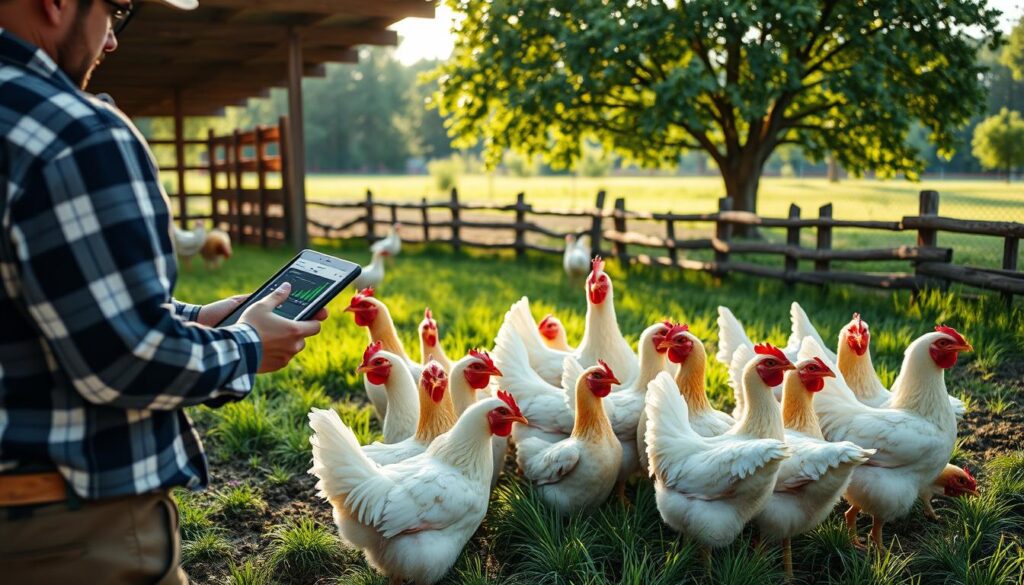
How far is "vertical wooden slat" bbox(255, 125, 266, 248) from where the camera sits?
15898mm

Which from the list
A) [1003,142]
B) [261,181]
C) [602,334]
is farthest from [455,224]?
[602,334]

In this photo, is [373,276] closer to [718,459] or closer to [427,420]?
[427,420]

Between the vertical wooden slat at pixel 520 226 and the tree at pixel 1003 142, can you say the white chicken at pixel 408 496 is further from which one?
the vertical wooden slat at pixel 520 226

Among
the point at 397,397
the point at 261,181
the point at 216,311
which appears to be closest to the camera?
the point at 216,311

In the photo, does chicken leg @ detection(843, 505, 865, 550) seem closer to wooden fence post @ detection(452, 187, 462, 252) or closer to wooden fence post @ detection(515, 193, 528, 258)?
wooden fence post @ detection(515, 193, 528, 258)

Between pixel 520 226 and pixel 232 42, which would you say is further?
pixel 520 226

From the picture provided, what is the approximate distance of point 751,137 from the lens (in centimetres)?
1492

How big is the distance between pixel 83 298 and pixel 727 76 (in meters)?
14.5

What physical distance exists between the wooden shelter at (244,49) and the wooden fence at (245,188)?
16.7 inches

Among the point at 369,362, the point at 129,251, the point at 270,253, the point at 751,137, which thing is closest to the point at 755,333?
the point at 369,362

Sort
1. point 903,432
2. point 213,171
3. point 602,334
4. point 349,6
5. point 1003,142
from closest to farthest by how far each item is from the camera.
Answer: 1. point 903,432
2. point 602,334
3. point 349,6
4. point 1003,142
5. point 213,171

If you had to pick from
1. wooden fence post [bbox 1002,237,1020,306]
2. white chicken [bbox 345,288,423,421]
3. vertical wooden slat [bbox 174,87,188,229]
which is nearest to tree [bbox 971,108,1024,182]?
wooden fence post [bbox 1002,237,1020,306]

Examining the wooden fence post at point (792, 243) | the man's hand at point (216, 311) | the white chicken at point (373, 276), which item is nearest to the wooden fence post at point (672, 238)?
the wooden fence post at point (792, 243)

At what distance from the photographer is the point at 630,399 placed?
411cm
